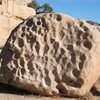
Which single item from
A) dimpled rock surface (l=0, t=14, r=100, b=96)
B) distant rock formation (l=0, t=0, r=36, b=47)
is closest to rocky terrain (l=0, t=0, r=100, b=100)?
dimpled rock surface (l=0, t=14, r=100, b=96)

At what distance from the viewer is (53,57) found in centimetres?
619

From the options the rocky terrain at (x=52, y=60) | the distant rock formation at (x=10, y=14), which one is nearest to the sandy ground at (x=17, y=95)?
the rocky terrain at (x=52, y=60)

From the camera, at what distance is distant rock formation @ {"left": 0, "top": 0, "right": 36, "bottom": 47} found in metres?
10.4

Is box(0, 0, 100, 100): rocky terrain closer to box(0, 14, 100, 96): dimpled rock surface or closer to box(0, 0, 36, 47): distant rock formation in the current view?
box(0, 14, 100, 96): dimpled rock surface

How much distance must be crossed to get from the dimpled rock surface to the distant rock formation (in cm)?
385

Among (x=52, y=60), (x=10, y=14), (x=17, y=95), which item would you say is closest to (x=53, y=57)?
(x=52, y=60)

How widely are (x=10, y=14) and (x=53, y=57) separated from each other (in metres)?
4.73

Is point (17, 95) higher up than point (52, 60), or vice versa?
point (52, 60)

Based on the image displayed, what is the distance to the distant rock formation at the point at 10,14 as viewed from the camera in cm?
1043

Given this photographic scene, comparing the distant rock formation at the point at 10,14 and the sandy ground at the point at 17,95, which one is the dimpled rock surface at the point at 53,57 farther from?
the distant rock formation at the point at 10,14

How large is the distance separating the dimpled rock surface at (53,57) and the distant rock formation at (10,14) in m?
3.85

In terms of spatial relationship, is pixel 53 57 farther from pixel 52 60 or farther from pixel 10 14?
pixel 10 14

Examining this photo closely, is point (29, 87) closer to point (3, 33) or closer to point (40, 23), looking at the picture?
point (40, 23)

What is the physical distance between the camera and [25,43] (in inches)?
254
